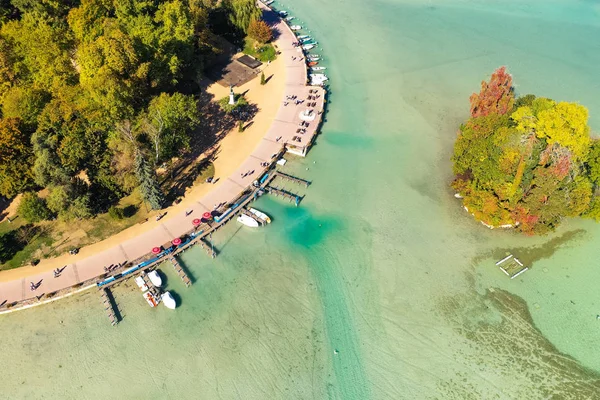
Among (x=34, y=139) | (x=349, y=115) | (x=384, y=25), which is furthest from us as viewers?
(x=384, y=25)

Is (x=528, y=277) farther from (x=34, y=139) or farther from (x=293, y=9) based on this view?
(x=293, y=9)

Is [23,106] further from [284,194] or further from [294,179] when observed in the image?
[294,179]

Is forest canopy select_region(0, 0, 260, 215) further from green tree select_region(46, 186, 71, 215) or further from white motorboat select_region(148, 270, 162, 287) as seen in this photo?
white motorboat select_region(148, 270, 162, 287)

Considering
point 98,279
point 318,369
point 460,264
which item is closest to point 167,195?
point 98,279

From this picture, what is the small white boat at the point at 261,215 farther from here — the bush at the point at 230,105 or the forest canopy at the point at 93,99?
the bush at the point at 230,105

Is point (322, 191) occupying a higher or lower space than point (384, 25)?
lower

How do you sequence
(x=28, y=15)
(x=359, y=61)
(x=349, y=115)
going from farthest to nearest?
(x=359, y=61)
(x=349, y=115)
(x=28, y=15)

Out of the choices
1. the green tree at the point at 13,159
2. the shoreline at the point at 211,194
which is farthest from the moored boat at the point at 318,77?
the green tree at the point at 13,159
